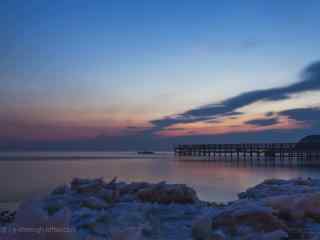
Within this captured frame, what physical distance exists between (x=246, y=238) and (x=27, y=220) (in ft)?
9.59

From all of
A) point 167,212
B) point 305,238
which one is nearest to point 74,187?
point 167,212

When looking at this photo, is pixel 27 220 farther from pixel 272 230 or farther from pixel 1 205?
pixel 1 205

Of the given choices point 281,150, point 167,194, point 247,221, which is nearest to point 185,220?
point 247,221

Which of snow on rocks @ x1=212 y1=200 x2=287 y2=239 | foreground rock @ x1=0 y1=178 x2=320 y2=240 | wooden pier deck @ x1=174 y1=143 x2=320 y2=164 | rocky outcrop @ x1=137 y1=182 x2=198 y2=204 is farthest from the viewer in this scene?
wooden pier deck @ x1=174 y1=143 x2=320 y2=164

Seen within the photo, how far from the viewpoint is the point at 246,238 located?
14.8ft

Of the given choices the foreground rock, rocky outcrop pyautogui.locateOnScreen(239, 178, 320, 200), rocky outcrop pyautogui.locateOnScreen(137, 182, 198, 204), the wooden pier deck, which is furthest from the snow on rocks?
the wooden pier deck

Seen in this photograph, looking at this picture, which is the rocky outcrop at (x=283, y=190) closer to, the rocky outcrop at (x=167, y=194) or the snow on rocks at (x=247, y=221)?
the rocky outcrop at (x=167, y=194)

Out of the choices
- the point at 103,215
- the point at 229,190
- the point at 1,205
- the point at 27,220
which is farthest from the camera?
the point at 229,190

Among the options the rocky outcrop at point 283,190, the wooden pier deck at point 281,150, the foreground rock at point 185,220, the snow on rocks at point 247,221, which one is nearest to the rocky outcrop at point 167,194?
the foreground rock at point 185,220

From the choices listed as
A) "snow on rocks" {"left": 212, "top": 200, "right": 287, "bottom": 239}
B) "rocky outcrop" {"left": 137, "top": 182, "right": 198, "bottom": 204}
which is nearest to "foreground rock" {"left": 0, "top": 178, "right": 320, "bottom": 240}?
"snow on rocks" {"left": 212, "top": 200, "right": 287, "bottom": 239}

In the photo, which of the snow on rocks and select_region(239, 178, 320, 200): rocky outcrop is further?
select_region(239, 178, 320, 200): rocky outcrop

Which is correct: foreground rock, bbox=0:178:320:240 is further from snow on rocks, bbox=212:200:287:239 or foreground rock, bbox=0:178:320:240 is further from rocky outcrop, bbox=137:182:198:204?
rocky outcrop, bbox=137:182:198:204

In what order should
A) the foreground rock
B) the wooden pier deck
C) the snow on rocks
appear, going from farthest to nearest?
the wooden pier deck
the snow on rocks
the foreground rock

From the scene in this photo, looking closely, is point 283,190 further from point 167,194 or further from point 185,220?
point 185,220
